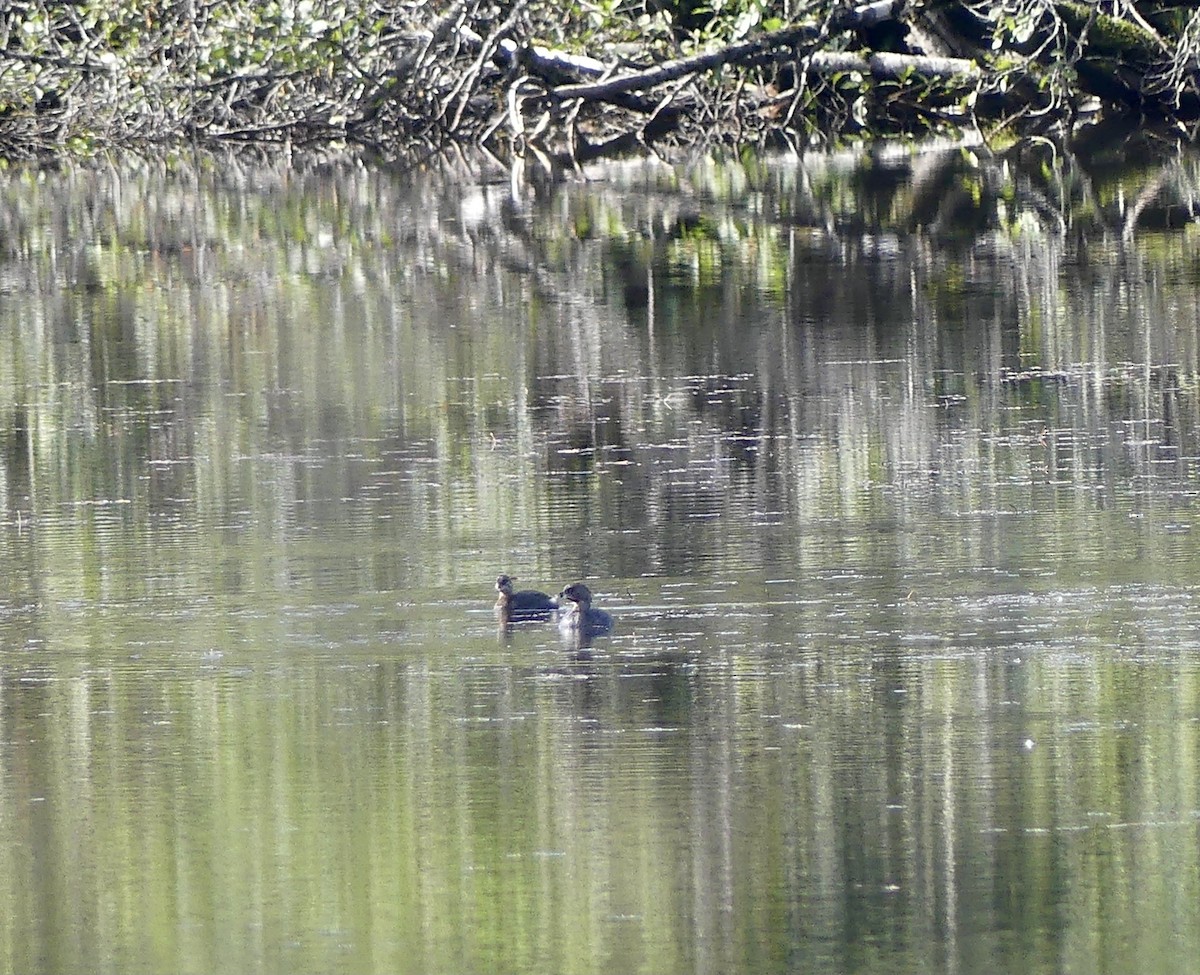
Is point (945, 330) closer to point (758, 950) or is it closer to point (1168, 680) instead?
point (1168, 680)

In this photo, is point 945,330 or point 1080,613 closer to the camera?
point 1080,613

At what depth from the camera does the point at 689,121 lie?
28094 millimetres

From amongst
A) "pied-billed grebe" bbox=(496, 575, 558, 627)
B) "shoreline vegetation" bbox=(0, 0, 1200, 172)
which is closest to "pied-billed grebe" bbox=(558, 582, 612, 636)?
"pied-billed grebe" bbox=(496, 575, 558, 627)

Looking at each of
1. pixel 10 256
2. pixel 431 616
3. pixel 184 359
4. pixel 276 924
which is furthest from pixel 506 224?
pixel 276 924

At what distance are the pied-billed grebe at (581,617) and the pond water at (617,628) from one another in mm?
77

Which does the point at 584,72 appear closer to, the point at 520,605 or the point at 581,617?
the point at 520,605

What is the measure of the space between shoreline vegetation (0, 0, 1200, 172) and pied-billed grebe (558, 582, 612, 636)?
14.7 metres

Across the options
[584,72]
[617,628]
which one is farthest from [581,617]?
[584,72]

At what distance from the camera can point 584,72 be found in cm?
2577

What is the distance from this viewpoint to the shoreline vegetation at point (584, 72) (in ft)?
78.4

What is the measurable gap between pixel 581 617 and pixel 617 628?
0.10m

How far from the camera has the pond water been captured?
15.0ft

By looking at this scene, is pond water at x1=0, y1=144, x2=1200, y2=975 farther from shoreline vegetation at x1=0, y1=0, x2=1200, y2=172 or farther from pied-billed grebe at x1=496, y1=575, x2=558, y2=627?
shoreline vegetation at x1=0, y1=0, x2=1200, y2=172

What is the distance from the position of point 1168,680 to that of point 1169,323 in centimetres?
650
